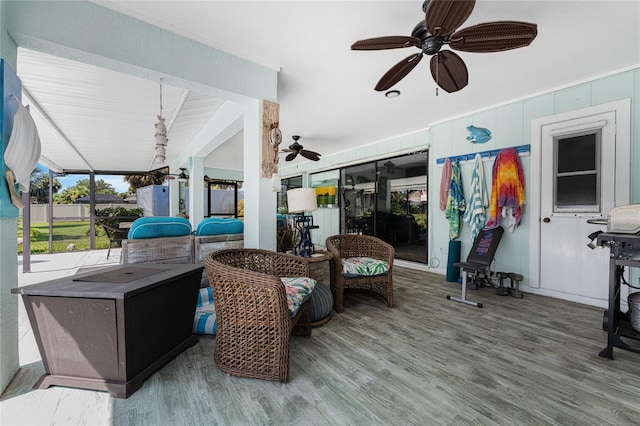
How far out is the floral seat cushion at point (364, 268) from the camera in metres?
2.82

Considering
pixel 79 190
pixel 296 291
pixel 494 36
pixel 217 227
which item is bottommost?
pixel 296 291

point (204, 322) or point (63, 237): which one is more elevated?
point (63, 237)

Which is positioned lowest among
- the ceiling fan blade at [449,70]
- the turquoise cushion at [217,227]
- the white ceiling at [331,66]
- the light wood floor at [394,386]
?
the light wood floor at [394,386]

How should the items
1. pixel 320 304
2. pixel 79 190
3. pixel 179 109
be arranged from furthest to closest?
pixel 79 190, pixel 179 109, pixel 320 304

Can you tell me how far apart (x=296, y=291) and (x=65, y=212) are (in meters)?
10.3

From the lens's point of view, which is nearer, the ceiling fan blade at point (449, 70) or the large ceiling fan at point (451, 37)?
the large ceiling fan at point (451, 37)

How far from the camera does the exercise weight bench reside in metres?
3.11

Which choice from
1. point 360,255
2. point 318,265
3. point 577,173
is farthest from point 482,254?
point 318,265

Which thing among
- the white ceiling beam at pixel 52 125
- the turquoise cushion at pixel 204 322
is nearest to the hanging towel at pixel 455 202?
the turquoise cushion at pixel 204 322

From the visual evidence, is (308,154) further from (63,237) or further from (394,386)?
(63,237)

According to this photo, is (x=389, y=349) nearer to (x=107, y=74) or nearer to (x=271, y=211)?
(x=271, y=211)

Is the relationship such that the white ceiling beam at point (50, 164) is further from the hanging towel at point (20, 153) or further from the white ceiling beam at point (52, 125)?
the hanging towel at point (20, 153)

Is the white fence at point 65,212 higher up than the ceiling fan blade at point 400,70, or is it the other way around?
the ceiling fan blade at point 400,70

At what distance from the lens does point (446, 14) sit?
1.53m
